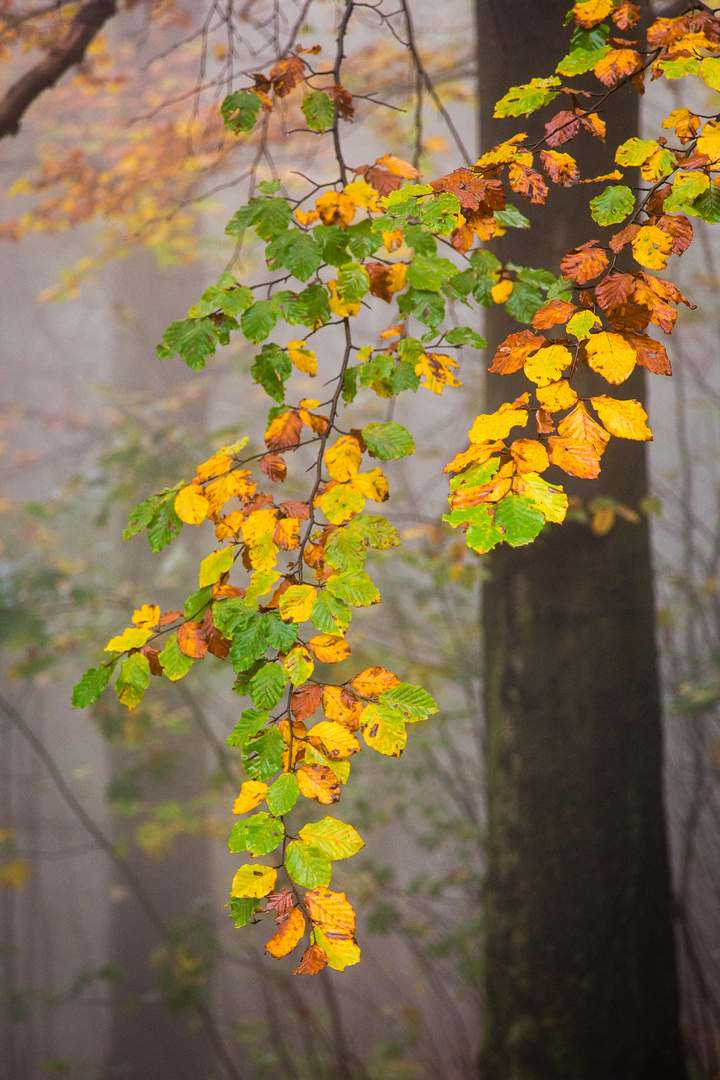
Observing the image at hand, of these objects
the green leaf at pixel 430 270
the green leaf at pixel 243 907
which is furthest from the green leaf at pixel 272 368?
the green leaf at pixel 243 907

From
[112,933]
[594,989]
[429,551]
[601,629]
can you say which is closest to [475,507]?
[601,629]

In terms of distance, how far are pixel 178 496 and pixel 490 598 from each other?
1.37 metres

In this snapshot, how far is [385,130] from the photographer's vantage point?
3969 millimetres

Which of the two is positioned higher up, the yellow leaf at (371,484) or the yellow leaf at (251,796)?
the yellow leaf at (371,484)

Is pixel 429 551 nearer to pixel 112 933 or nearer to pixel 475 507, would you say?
pixel 475 507

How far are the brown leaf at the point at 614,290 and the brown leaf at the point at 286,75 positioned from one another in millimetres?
694

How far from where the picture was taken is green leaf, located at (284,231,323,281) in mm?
946

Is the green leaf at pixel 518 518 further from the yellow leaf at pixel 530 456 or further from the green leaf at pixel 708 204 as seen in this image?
the green leaf at pixel 708 204

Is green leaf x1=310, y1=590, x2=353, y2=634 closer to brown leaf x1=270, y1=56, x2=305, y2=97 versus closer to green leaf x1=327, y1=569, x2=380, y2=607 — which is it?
green leaf x1=327, y1=569, x2=380, y2=607

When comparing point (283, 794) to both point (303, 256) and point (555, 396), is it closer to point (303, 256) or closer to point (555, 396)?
point (555, 396)

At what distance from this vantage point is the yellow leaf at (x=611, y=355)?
814mm

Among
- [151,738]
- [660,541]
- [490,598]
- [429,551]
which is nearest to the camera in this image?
[490,598]

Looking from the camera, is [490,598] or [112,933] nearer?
[490,598]

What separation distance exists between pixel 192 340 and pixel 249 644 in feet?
1.44
